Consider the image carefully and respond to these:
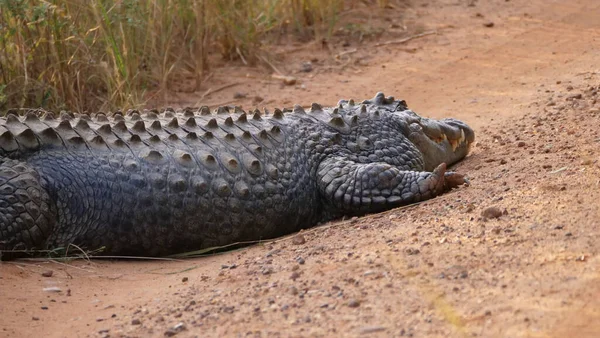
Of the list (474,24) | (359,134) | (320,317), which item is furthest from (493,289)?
(474,24)

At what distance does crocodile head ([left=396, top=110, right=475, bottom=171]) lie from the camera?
6262mm

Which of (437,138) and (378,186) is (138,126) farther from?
(437,138)

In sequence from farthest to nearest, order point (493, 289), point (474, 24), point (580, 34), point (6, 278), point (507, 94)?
point (474, 24), point (580, 34), point (507, 94), point (6, 278), point (493, 289)

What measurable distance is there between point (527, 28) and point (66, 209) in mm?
7467

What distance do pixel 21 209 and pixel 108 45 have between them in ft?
10.2

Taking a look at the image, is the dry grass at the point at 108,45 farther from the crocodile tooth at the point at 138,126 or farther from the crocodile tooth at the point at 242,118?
the crocodile tooth at the point at 242,118

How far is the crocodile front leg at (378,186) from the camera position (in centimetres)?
559

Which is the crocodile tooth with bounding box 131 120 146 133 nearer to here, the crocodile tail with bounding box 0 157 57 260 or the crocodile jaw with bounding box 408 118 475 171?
the crocodile tail with bounding box 0 157 57 260

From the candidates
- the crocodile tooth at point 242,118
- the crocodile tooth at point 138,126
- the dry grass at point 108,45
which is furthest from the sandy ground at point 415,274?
the dry grass at point 108,45

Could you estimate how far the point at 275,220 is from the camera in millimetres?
5520

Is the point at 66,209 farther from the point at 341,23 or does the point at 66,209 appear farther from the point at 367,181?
the point at 341,23

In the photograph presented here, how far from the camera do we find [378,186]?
18.5 ft

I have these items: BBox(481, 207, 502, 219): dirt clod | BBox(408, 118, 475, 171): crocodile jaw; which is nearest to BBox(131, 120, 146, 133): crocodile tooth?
BBox(408, 118, 475, 171): crocodile jaw

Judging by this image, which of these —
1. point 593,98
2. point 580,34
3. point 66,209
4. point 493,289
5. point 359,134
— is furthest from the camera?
point 580,34
